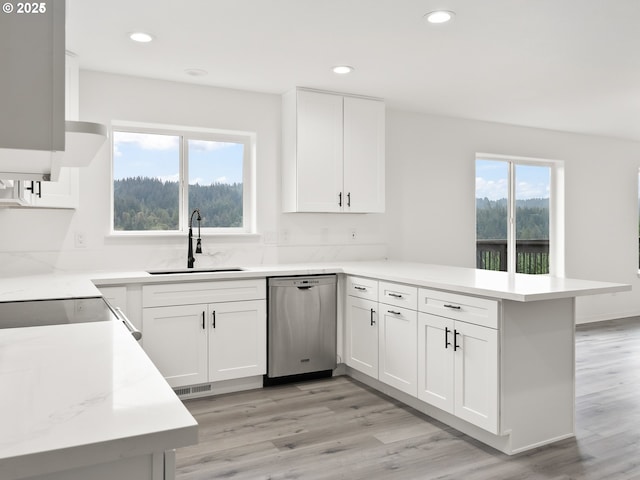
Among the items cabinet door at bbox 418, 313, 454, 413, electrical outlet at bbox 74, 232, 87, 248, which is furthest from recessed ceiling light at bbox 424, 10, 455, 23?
electrical outlet at bbox 74, 232, 87, 248

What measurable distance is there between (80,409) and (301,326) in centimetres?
298

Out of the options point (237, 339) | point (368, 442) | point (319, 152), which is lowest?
point (368, 442)

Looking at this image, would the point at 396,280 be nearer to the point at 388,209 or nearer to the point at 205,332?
the point at 205,332

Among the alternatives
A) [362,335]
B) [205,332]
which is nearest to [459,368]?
[362,335]

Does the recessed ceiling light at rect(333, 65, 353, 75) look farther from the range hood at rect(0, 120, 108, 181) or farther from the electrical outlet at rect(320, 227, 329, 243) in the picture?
the range hood at rect(0, 120, 108, 181)

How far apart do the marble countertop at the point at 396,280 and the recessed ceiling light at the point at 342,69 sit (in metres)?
1.43

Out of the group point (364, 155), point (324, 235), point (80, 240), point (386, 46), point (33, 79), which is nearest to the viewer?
point (33, 79)

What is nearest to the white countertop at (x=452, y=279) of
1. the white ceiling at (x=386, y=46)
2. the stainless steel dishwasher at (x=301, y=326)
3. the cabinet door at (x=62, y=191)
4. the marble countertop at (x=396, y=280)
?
the marble countertop at (x=396, y=280)

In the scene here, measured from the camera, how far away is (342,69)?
362cm

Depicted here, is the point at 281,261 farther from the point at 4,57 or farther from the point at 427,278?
the point at 4,57

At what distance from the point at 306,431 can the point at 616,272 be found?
209 inches

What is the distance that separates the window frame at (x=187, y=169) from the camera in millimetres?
3854

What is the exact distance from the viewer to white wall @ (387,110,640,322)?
16.3 ft

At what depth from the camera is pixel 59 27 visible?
817 mm
